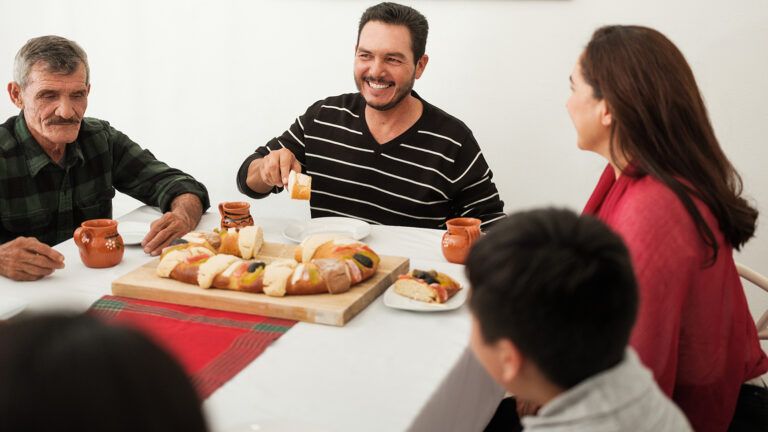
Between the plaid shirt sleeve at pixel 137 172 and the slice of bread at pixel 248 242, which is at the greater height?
the slice of bread at pixel 248 242

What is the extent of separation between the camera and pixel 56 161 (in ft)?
7.30

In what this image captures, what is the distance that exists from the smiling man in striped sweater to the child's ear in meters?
1.37

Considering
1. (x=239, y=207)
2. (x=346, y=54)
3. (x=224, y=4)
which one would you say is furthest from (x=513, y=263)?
(x=224, y=4)

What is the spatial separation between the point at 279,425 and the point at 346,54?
228 centimetres

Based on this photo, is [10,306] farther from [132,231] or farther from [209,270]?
[132,231]

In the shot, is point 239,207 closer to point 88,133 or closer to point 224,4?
point 88,133

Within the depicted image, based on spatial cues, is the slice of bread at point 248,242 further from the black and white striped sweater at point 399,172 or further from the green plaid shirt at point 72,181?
the black and white striped sweater at point 399,172

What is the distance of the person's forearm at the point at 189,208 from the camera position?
210 centimetres

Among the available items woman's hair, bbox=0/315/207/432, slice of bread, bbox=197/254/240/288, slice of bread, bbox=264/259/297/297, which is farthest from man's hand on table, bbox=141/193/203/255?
woman's hair, bbox=0/315/207/432

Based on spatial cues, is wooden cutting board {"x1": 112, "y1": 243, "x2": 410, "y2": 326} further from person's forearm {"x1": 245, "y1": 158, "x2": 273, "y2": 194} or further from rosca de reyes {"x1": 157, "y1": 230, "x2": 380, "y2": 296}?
person's forearm {"x1": 245, "y1": 158, "x2": 273, "y2": 194}

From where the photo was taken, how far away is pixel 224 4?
335 centimetres

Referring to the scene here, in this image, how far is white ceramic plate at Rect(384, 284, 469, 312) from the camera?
155 cm

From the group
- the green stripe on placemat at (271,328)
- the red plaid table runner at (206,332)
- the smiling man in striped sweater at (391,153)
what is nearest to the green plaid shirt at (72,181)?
the smiling man in striped sweater at (391,153)

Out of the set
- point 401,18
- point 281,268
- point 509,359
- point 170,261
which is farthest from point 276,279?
point 401,18
